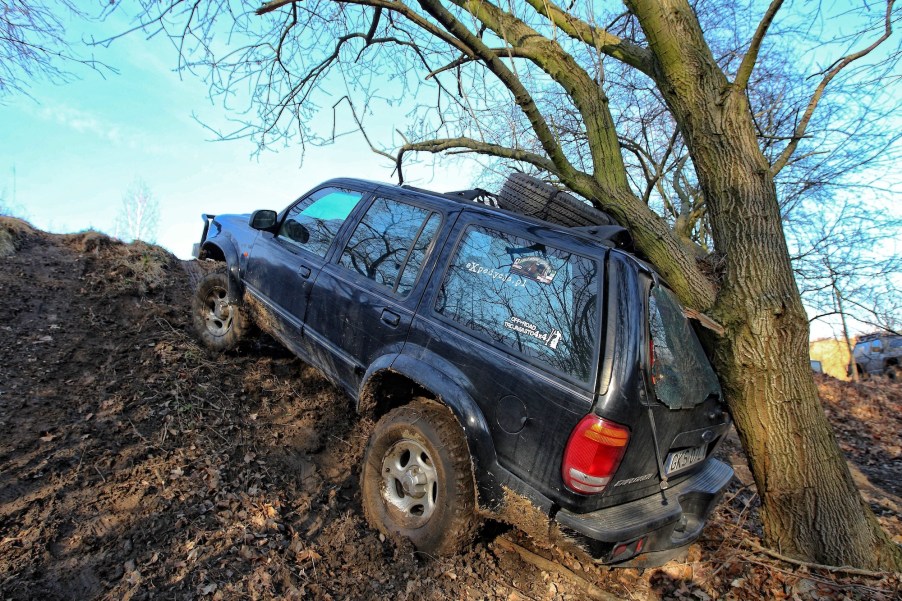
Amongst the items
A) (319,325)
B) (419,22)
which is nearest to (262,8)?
(419,22)

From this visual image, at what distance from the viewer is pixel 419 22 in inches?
158

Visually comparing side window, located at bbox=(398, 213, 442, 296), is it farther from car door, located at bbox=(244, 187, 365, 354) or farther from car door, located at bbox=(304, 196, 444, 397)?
car door, located at bbox=(244, 187, 365, 354)

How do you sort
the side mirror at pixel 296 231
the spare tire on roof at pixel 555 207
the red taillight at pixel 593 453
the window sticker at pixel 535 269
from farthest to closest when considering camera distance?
the side mirror at pixel 296 231
the spare tire on roof at pixel 555 207
the window sticker at pixel 535 269
the red taillight at pixel 593 453

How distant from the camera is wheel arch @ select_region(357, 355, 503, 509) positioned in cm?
247

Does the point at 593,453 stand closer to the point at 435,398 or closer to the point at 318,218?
the point at 435,398

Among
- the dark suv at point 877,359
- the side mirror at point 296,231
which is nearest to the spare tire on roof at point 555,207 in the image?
the side mirror at point 296,231

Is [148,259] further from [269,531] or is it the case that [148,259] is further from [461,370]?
[461,370]

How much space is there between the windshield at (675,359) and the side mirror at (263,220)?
297 centimetres

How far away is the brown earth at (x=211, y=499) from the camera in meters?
2.45

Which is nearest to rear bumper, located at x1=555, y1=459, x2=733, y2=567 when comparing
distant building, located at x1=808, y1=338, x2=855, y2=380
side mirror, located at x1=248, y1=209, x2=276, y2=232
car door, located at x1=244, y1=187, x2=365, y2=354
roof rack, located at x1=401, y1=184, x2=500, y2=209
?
roof rack, located at x1=401, y1=184, x2=500, y2=209

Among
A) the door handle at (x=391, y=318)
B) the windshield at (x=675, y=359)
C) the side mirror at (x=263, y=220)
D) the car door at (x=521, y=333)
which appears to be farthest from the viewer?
the side mirror at (x=263, y=220)

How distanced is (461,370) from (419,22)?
9.65 ft

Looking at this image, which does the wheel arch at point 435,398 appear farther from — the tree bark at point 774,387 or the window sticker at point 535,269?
the tree bark at point 774,387

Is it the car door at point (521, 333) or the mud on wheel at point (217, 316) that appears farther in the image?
the mud on wheel at point (217, 316)
